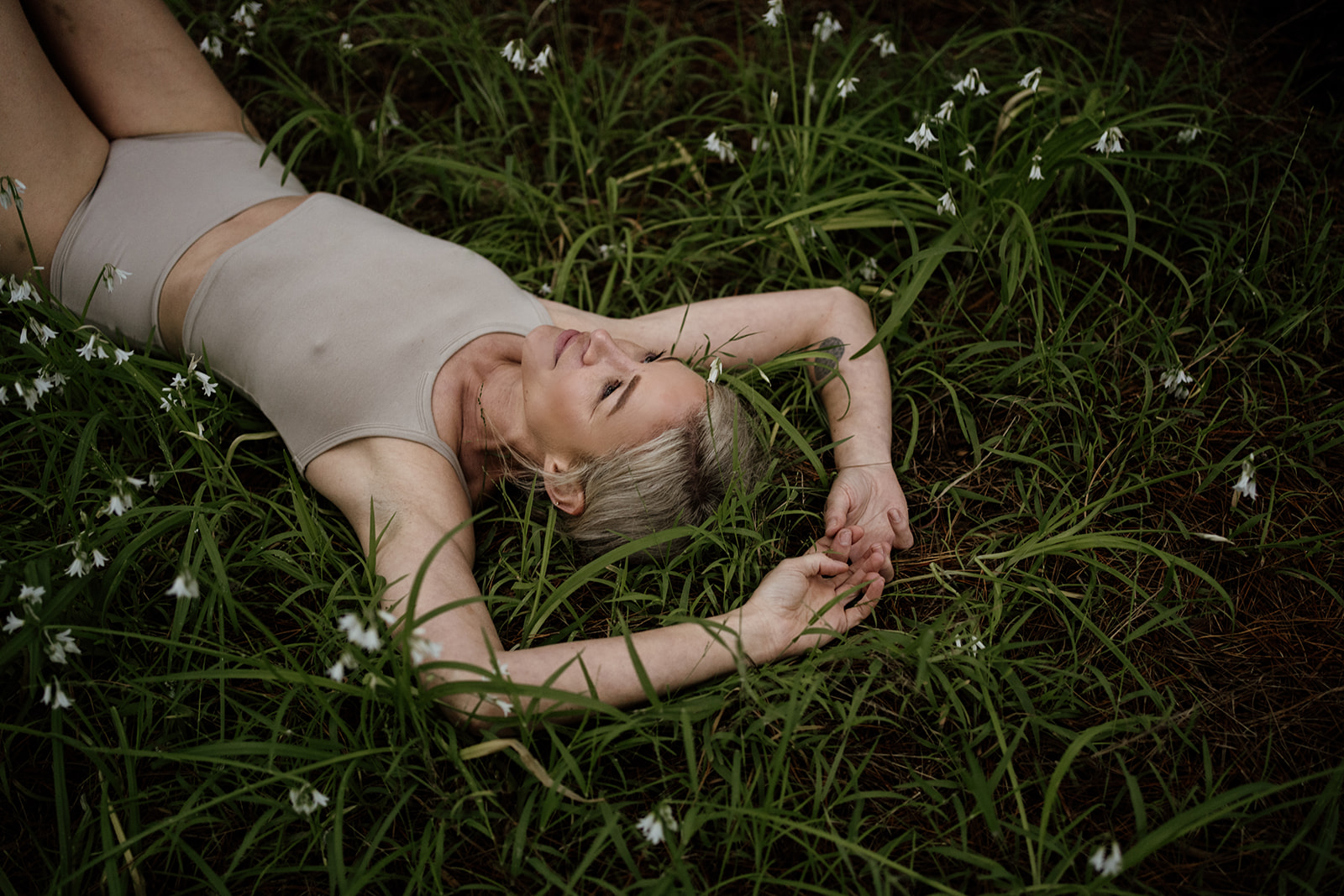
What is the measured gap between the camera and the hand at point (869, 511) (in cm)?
246

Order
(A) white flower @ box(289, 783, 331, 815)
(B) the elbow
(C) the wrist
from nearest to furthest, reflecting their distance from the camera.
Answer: (A) white flower @ box(289, 783, 331, 815)
(B) the elbow
(C) the wrist

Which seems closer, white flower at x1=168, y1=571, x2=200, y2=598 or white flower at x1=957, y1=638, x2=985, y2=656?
white flower at x1=168, y1=571, x2=200, y2=598

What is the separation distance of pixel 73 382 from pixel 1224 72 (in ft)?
15.5

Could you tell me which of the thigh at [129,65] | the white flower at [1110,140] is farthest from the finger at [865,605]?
the thigh at [129,65]

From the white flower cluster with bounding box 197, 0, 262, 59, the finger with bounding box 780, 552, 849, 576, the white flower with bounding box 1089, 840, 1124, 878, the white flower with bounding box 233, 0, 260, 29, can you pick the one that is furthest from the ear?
the white flower with bounding box 233, 0, 260, 29

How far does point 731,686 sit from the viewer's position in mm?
2217

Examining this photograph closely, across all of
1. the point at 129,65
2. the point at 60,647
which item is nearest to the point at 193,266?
the point at 129,65

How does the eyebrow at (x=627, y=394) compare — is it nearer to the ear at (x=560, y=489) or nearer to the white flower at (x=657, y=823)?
the ear at (x=560, y=489)

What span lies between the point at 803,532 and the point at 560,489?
855mm

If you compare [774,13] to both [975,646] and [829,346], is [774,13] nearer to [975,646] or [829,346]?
[829,346]

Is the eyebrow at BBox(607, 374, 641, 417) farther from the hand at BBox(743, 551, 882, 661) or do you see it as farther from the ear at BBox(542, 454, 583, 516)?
the hand at BBox(743, 551, 882, 661)

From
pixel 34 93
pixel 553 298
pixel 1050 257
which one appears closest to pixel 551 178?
pixel 553 298

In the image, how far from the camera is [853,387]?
2.78 metres

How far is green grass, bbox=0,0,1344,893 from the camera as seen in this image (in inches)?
79.7
